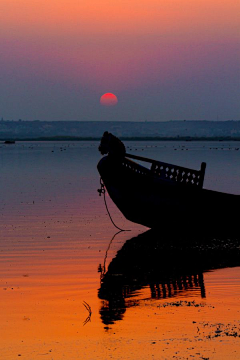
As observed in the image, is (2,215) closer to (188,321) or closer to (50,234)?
(50,234)

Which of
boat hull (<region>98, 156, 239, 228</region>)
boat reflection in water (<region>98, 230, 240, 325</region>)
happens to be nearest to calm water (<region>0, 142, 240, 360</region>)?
boat reflection in water (<region>98, 230, 240, 325</region>)

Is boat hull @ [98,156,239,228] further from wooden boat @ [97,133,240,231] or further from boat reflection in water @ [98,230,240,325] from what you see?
boat reflection in water @ [98,230,240,325]

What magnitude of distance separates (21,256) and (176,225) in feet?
24.8

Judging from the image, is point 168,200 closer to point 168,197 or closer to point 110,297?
point 168,197

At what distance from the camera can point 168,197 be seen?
2617 centimetres

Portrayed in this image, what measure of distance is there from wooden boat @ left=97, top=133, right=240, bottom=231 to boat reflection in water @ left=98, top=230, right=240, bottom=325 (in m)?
0.83

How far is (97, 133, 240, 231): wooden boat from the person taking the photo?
26047 millimetres

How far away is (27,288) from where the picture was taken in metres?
16.0

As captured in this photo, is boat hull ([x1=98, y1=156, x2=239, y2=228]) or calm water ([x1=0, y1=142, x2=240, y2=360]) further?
boat hull ([x1=98, y1=156, x2=239, y2=228])

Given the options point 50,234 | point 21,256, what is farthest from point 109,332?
point 50,234

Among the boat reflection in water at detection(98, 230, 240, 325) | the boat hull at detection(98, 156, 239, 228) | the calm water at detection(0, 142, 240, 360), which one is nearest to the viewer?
the calm water at detection(0, 142, 240, 360)

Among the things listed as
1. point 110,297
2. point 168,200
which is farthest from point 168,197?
point 110,297

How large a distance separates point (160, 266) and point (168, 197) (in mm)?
7379

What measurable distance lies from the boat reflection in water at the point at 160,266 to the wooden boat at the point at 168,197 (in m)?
0.83
